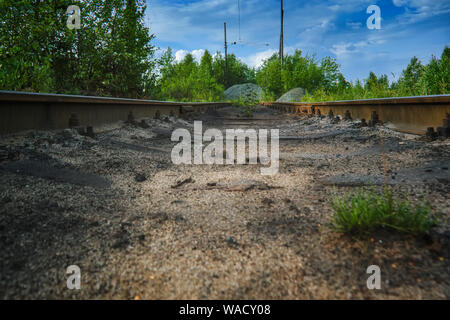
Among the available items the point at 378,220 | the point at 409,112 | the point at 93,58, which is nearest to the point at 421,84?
the point at 409,112

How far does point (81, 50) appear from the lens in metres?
7.59

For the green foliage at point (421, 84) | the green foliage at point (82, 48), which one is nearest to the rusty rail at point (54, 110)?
the green foliage at point (82, 48)

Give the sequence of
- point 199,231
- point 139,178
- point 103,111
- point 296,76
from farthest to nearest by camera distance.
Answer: point 296,76
point 103,111
point 139,178
point 199,231

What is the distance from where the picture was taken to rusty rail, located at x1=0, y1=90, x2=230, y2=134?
2.82 metres

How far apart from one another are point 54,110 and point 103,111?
3.91ft

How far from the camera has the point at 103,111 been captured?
15.3 feet

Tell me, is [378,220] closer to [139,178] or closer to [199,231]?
[199,231]

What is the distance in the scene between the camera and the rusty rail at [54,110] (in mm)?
2820

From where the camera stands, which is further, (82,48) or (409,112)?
(82,48)
